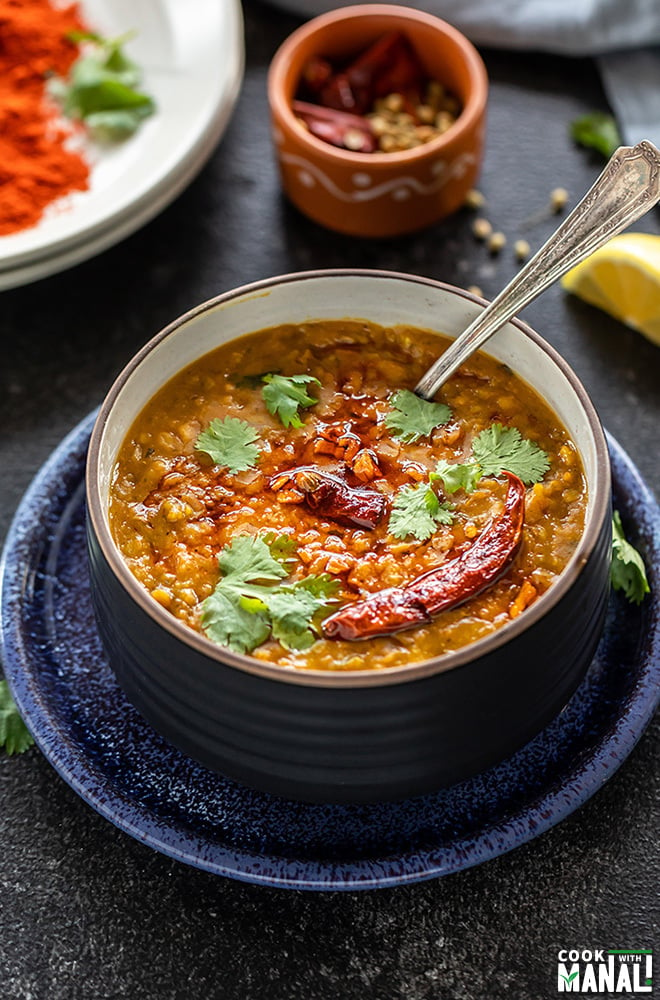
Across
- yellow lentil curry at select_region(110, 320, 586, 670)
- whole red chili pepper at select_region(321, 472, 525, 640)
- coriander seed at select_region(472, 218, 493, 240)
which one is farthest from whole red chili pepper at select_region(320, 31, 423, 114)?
whole red chili pepper at select_region(321, 472, 525, 640)

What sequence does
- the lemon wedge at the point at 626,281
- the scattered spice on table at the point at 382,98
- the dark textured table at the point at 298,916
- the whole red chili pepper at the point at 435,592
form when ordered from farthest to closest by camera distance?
the scattered spice on table at the point at 382,98 < the lemon wedge at the point at 626,281 < the dark textured table at the point at 298,916 < the whole red chili pepper at the point at 435,592

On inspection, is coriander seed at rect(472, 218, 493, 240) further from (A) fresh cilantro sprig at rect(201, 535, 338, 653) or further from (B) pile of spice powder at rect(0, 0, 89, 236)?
(A) fresh cilantro sprig at rect(201, 535, 338, 653)

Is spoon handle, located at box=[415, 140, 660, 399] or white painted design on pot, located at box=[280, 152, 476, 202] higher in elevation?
spoon handle, located at box=[415, 140, 660, 399]

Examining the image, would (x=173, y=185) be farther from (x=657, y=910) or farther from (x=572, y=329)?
(x=657, y=910)

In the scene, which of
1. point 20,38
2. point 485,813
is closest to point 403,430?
point 485,813

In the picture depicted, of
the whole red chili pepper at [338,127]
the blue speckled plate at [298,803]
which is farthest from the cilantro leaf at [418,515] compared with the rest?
Result: the whole red chili pepper at [338,127]

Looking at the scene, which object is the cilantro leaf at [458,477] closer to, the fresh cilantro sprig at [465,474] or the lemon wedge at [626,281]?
the fresh cilantro sprig at [465,474]
